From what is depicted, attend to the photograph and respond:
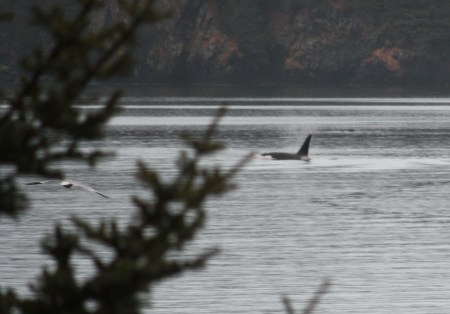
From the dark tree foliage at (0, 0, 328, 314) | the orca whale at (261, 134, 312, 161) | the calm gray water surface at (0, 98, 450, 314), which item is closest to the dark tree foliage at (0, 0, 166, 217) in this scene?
the dark tree foliage at (0, 0, 328, 314)

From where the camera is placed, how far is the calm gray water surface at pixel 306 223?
29.0 metres

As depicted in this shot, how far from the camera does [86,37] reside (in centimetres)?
620

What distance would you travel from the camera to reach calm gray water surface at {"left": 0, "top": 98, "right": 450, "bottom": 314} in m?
29.0

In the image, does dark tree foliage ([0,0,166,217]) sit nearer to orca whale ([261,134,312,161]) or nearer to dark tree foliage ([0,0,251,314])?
dark tree foliage ([0,0,251,314])

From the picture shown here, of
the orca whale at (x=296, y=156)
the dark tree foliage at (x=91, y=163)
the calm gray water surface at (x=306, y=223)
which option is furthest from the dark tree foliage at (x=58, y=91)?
the orca whale at (x=296, y=156)

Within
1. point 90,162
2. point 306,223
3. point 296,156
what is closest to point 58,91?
point 90,162

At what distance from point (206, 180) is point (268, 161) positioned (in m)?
70.1

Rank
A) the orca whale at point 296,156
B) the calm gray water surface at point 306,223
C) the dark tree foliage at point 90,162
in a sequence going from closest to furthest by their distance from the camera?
the dark tree foliage at point 90,162 → the calm gray water surface at point 306,223 → the orca whale at point 296,156

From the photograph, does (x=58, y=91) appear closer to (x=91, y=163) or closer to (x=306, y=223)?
(x=91, y=163)

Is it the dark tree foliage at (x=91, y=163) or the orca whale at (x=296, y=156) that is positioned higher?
the dark tree foliage at (x=91, y=163)

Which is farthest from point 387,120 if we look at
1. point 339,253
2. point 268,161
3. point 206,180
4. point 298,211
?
point 206,180

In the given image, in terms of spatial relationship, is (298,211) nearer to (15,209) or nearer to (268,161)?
(268,161)

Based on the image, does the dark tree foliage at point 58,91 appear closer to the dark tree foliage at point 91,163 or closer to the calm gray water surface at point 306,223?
the dark tree foliage at point 91,163

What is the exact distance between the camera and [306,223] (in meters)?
45.2
